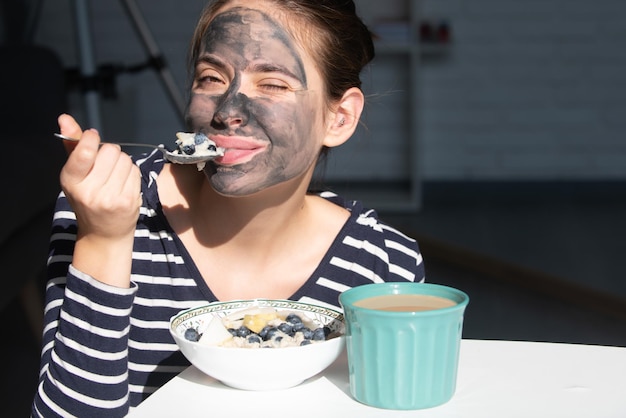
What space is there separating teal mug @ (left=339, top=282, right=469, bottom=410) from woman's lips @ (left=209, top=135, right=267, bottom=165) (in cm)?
29

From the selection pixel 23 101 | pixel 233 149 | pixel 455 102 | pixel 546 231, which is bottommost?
pixel 546 231

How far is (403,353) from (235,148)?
0.37 m

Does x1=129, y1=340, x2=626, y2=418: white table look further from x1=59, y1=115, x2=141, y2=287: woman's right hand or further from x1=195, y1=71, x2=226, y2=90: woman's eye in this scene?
x1=195, y1=71, x2=226, y2=90: woman's eye

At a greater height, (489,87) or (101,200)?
(101,200)

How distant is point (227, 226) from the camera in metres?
1.04

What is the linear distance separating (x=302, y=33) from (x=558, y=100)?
11.8 feet

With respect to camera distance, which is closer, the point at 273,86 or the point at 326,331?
the point at 326,331

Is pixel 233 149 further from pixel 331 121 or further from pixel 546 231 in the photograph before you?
pixel 546 231

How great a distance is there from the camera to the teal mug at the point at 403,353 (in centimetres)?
65

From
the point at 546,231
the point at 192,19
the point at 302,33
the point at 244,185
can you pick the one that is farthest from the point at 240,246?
the point at 192,19

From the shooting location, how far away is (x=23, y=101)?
8.82ft

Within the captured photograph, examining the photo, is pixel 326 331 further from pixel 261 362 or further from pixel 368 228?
pixel 368 228

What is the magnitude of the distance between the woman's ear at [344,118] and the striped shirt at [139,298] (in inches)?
4.2

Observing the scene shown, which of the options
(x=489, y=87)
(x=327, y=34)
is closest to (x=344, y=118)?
(x=327, y=34)
